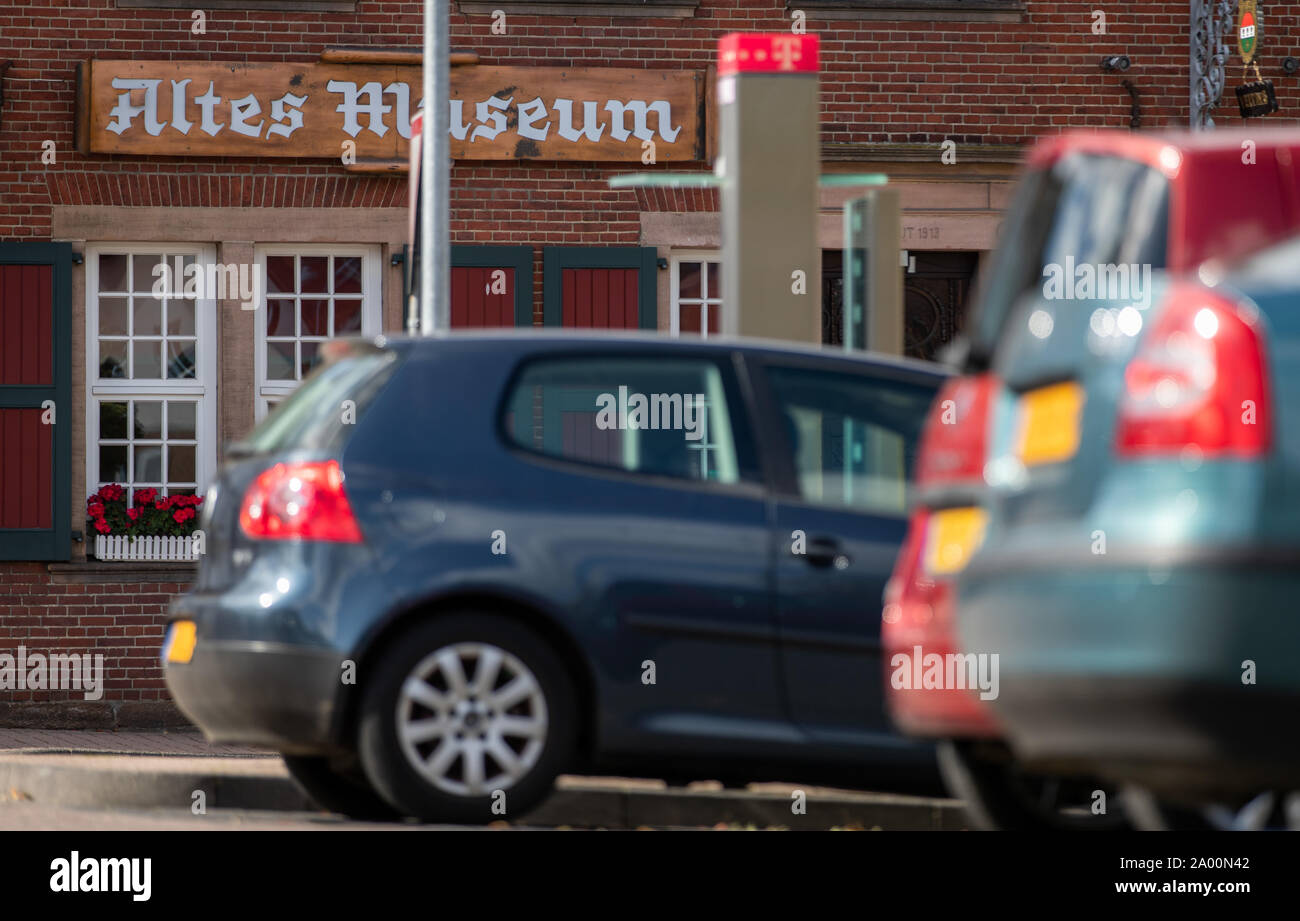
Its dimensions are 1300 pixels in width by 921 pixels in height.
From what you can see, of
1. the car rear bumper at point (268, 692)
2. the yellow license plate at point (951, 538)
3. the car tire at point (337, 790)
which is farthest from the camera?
the car tire at point (337, 790)

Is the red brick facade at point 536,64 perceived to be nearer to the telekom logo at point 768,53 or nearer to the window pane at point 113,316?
the window pane at point 113,316

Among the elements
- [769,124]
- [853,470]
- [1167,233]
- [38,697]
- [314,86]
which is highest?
[314,86]

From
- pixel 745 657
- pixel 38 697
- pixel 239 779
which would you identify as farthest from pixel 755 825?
pixel 38 697

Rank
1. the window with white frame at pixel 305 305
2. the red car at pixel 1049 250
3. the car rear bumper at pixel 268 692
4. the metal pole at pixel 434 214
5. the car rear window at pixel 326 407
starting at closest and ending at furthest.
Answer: the red car at pixel 1049 250 → the car rear bumper at pixel 268 692 → the car rear window at pixel 326 407 → the metal pole at pixel 434 214 → the window with white frame at pixel 305 305

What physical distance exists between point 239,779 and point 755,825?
1.83m

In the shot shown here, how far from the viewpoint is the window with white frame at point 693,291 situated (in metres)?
15.3

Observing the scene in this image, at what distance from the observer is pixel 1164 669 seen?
3.40 meters

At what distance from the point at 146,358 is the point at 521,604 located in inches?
334

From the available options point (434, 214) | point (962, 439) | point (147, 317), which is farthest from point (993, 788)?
point (147, 317)

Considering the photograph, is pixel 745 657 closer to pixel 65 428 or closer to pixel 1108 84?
pixel 65 428

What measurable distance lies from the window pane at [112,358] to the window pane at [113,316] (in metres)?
0.07

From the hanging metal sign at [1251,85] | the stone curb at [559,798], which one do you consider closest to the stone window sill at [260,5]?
the hanging metal sign at [1251,85]

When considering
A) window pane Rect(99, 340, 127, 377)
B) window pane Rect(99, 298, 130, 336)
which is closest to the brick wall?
window pane Rect(99, 340, 127, 377)

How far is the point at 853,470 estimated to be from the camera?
24.6 ft
